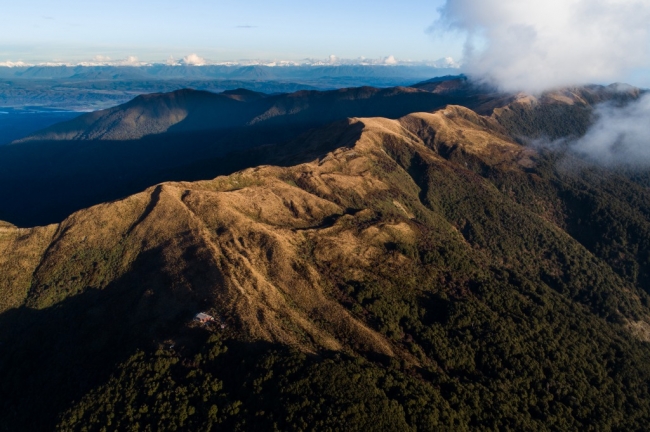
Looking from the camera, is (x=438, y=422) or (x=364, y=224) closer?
(x=438, y=422)

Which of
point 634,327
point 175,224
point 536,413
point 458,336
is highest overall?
point 175,224

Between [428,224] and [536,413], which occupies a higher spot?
Answer: [428,224]

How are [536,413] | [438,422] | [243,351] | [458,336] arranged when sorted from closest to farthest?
[438,422] → [243,351] → [536,413] → [458,336]

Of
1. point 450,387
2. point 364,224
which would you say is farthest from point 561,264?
point 450,387

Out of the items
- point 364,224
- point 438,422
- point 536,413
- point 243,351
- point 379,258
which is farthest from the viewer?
point 364,224

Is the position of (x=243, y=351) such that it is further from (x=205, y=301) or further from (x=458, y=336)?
(x=458, y=336)

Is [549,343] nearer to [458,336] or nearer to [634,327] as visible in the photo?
[458,336]

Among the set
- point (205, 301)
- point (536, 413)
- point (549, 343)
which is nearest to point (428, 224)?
point (549, 343)
